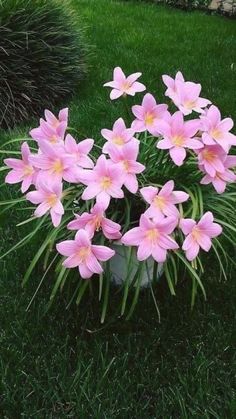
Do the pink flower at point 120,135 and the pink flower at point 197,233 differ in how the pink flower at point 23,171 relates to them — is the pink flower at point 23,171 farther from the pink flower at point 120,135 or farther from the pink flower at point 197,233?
the pink flower at point 197,233

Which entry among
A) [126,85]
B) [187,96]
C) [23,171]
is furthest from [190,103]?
[23,171]

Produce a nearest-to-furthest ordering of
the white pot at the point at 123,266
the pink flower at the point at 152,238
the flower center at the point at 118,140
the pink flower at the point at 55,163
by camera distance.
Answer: the pink flower at the point at 152,238 < the pink flower at the point at 55,163 < the flower center at the point at 118,140 < the white pot at the point at 123,266

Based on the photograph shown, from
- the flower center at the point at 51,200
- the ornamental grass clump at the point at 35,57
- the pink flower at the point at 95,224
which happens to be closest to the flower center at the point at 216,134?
the pink flower at the point at 95,224

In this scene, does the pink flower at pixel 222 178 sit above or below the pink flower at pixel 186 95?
below

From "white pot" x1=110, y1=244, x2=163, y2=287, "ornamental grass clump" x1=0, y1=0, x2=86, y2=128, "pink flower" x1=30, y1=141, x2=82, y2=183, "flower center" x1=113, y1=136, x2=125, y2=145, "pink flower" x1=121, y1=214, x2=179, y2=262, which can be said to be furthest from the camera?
"ornamental grass clump" x1=0, y1=0, x2=86, y2=128

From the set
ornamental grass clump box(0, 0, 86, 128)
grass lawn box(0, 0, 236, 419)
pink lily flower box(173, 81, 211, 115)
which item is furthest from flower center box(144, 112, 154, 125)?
ornamental grass clump box(0, 0, 86, 128)

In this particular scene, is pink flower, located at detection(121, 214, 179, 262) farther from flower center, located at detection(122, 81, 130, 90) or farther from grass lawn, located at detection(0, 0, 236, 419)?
flower center, located at detection(122, 81, 130, 90)
